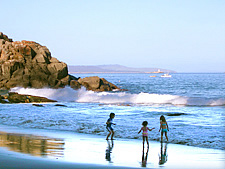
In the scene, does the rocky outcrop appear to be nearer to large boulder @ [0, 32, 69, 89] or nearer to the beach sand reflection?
large boulder @ [0, 32, 69, 89]

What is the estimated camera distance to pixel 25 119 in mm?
19094

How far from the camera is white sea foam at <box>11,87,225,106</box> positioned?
37.0 meters

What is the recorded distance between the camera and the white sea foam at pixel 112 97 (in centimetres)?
3700

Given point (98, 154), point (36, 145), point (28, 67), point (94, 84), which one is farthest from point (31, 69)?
point (98, 154)

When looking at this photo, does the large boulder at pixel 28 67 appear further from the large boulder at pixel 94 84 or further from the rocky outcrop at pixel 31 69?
the large boulder at pixel 94 84

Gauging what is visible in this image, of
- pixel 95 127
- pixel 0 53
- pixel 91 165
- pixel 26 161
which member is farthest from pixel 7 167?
pixel 0 53

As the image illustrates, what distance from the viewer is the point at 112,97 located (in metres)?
41.0

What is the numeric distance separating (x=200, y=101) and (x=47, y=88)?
19.2 m

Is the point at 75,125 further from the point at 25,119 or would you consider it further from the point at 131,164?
the point at 131,164

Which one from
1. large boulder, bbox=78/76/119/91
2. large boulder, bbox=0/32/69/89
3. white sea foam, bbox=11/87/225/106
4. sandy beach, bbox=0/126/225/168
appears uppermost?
large boulder, bbox=0/32/69/89

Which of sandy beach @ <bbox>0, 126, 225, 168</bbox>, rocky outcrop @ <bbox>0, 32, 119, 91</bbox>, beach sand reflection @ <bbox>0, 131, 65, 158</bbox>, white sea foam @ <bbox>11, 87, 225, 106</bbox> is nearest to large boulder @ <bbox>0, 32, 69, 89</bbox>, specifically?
rocky outcrop @ <bbox>0, 32, 119, 91</bbox>

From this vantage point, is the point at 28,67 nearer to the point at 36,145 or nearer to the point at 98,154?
the point at 36,145

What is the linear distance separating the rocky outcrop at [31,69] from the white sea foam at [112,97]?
4.80 ft

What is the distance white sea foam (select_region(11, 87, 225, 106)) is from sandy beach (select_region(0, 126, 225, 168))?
992 inches
